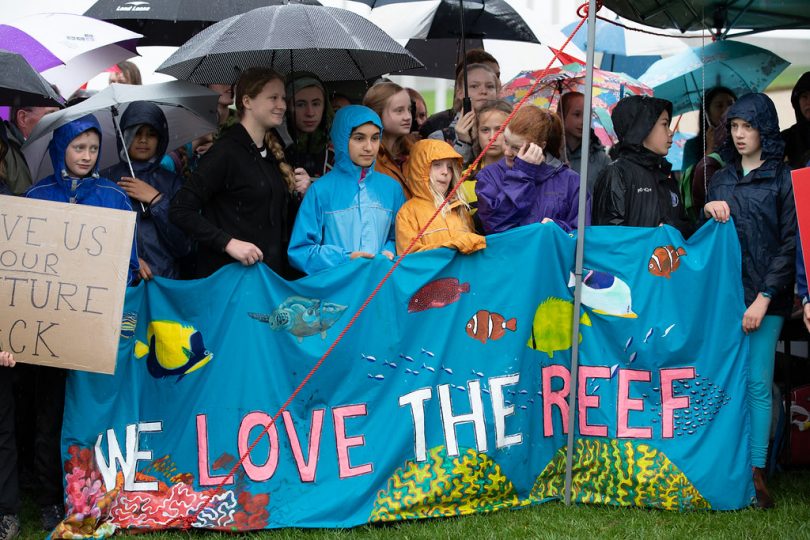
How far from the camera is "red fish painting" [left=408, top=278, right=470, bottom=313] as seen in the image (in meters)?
5.93

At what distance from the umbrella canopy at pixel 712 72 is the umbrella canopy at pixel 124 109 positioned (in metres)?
3.37

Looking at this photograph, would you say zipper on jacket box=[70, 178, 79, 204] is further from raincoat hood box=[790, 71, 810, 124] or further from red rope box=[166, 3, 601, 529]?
raincoat hood box=[790, 71, 810, 124]

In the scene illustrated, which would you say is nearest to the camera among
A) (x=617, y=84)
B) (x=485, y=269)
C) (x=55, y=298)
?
(x=55, y=298)

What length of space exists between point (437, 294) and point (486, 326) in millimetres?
313

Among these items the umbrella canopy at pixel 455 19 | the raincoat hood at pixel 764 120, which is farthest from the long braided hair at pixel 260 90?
the raincoat hood at pixel 764 120

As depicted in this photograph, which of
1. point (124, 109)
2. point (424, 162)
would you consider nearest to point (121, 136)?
point (124, 109)

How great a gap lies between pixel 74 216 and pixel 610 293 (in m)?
2.82

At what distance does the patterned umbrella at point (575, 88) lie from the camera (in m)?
8.11

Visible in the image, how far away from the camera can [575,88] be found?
8273 millimetres

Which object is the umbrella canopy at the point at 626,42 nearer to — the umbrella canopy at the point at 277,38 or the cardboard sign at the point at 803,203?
→ the umbrella canopy at the point at 277,38

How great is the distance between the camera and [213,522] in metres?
5.66

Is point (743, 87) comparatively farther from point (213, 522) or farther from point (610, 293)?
point (213, 522)

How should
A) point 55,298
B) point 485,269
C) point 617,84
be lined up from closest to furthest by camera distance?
point 55,298, point 485,269, point 617,84

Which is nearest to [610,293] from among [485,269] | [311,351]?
[485,269]
